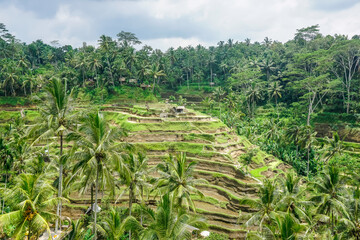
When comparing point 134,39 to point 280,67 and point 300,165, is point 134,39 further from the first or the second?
point 300,165

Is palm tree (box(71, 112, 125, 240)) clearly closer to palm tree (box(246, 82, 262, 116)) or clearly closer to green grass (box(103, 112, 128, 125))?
green grass (box(103, 112, 128, 125))

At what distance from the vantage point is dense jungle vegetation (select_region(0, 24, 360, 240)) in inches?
546

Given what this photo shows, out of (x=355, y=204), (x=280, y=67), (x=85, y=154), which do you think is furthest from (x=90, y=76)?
(x=355, y=204)

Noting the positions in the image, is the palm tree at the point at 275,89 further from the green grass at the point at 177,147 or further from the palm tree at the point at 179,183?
the palm tree at the point at 179,183

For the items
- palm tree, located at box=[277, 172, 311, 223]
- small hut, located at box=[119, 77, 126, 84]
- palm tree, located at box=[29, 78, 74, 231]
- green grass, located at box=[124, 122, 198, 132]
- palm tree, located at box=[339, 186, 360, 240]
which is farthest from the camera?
small hut, located at box=[119, 77, 126, 84]

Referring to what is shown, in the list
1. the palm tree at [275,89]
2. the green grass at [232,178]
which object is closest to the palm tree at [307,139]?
the green grass at [232,178]

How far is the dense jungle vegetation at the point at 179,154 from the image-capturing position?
45.5 feet

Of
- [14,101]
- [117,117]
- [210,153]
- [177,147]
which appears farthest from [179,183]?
[14,101]

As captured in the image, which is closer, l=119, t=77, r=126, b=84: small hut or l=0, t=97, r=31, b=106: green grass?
l=0, t=97, r=31, b=106: green grass

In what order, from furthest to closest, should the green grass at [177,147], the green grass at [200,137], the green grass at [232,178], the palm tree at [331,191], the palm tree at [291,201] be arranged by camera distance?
1. the green grass at [200,137]
2. the green grass at [177,147]
3. the green grass at [232,178]
4. the palm tree at [331,191]
5. the palm tree at [291,201]

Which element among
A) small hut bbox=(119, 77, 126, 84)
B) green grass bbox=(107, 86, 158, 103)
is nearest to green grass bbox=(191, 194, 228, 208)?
green grass bbox=(107, 86, 158, 103)

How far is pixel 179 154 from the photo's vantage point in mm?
27781

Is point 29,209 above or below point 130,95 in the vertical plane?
below

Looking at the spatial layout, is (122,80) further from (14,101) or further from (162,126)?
(162,126)
